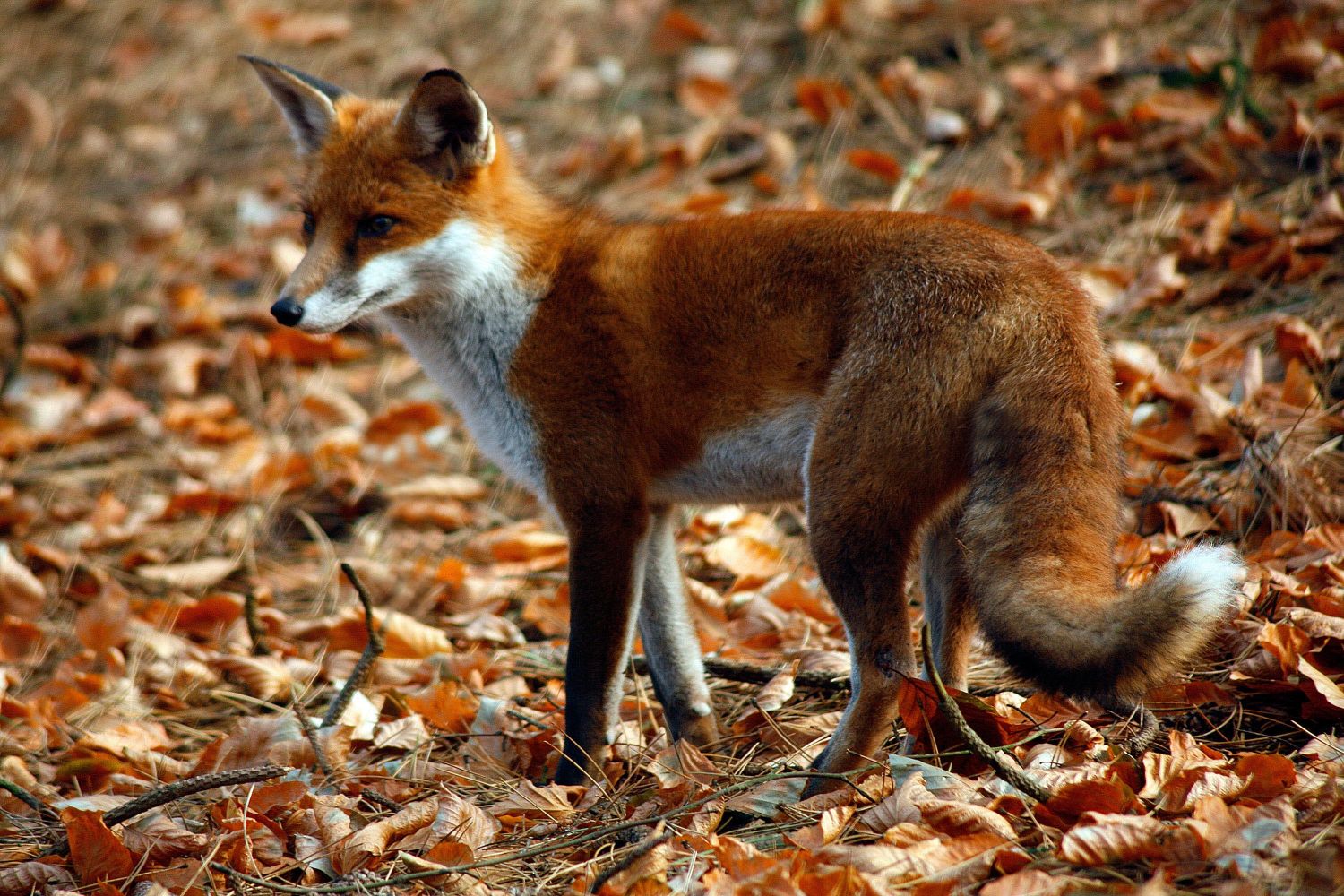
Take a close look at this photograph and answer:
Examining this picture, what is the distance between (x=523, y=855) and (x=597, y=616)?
0.88 meters

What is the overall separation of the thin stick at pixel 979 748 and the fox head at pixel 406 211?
7.07ft

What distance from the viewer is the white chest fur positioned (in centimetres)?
416

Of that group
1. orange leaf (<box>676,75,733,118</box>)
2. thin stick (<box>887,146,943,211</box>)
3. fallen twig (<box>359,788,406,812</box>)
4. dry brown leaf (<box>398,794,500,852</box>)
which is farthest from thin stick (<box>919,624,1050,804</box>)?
orange leaf (<box>676,75,733,118</box>)

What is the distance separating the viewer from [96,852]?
347 cm

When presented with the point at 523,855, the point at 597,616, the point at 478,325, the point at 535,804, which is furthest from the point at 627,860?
the point at 478,325

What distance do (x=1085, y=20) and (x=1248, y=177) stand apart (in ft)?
7.32

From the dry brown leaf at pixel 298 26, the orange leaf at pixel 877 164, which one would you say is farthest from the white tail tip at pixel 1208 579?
the dry brown leaf at pixel 298 26

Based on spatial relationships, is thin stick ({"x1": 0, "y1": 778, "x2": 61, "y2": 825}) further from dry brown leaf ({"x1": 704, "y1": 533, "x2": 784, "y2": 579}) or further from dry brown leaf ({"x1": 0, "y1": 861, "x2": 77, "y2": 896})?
dry brown leaf ({"x1": 704, "y1": 533, "x2": 784, "y2": 579})

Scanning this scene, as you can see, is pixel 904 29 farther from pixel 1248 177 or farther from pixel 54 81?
pixel 54 81

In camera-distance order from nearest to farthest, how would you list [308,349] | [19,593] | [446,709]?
1. [446,709]
2. [19,593]
3. [308,349]

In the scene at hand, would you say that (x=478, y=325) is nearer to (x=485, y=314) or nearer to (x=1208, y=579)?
(x=485, y=314)

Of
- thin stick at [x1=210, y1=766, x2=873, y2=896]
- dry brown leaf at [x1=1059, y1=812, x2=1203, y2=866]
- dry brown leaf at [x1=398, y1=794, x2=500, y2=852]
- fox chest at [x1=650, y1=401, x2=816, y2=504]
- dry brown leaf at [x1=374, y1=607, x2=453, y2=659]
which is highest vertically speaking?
fox chest at [x1=650, y1=401, x2=816, y2=504]

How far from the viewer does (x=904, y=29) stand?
28.5ft

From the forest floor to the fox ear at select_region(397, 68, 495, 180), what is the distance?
1.97m
